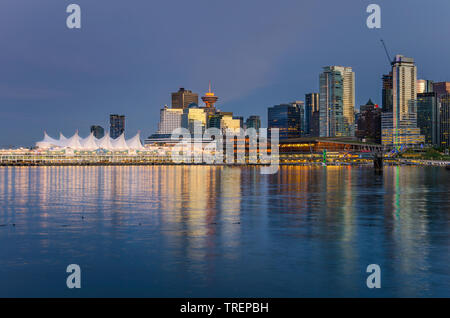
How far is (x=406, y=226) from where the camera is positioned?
91.4 ft

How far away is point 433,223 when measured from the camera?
94.5 feet

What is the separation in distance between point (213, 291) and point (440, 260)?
338 inches

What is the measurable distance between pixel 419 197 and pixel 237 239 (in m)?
28.2

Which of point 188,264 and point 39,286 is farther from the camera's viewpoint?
point 188,264

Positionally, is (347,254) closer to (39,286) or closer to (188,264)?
(188,264)
